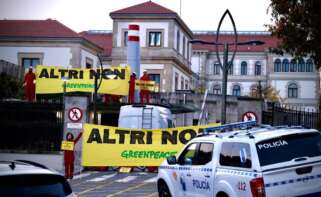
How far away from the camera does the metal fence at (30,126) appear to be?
85.9 ft

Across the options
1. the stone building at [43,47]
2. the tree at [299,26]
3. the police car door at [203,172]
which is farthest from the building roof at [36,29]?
the police car door at [203,172]

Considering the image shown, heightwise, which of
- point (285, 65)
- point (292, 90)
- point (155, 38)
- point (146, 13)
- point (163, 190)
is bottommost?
point (163, 190)

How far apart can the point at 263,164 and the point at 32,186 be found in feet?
15.0

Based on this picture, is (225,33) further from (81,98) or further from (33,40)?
(81,98)

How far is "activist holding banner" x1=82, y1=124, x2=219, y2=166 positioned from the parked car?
52.5 feet

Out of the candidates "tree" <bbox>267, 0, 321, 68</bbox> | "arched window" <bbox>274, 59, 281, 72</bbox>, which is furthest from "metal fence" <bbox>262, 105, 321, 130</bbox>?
"arched window" <bbox>274, 59, 281, 72</bbox>

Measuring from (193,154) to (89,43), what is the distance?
45624mm

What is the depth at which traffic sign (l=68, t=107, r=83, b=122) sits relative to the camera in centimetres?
2581

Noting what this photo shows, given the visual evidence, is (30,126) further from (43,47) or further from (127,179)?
(43,47)

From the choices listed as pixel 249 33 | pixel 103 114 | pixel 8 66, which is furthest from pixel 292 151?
pixel 249 33

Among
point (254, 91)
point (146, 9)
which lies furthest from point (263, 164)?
point (254, 91)

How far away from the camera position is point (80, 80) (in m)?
35.2

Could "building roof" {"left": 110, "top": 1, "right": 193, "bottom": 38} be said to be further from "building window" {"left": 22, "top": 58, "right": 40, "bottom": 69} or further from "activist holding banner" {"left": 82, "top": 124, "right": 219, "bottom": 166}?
"activist holding banner" {"left": 82, "top": 124, "right": 219, "bottom": 166}

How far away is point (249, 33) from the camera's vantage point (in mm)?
109562
